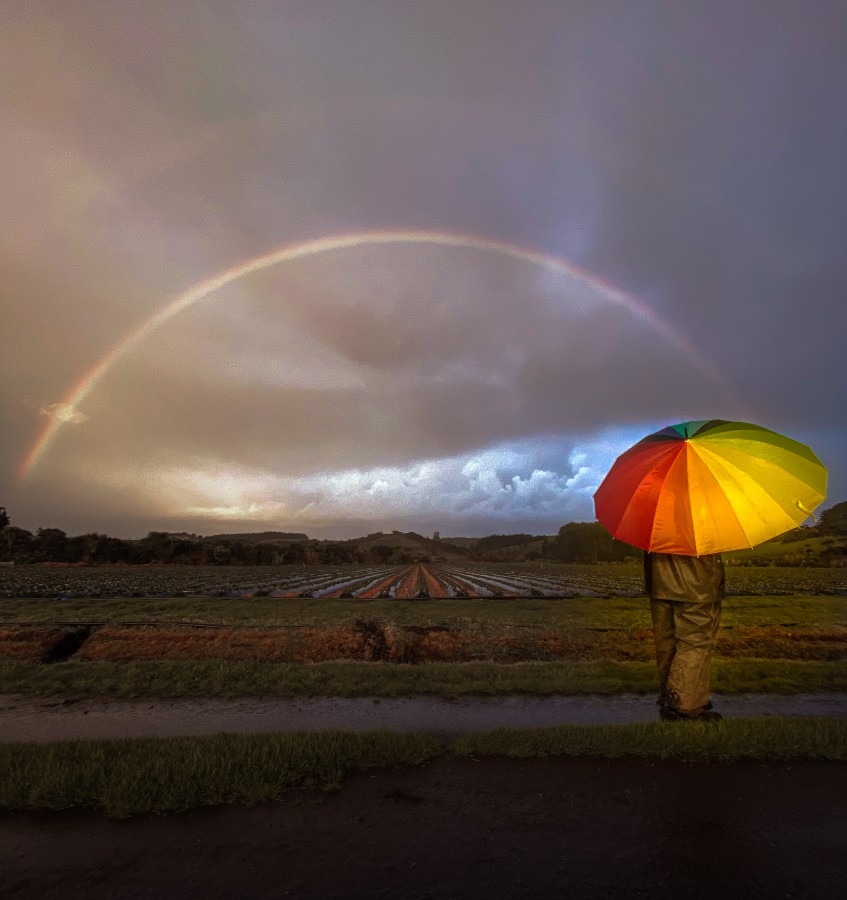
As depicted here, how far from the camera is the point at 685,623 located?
Answer: 7.64 meters

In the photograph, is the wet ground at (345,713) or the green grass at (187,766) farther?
the wet ground at (345,713)

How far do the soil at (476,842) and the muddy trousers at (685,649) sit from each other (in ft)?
4.49

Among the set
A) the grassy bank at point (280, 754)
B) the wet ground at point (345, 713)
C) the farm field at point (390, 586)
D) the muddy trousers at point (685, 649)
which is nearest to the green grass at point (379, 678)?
the wet ground at point (345, 713)

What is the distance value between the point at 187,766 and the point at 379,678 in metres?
6.76

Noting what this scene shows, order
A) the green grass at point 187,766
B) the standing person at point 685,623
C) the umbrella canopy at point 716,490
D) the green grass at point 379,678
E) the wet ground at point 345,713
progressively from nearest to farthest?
the green grass at point 187,766 < the umbrella canopy at point 716,490 < the standing person at point 685,623 < the wet ground at point 345,713 < the green grass at point 379,678

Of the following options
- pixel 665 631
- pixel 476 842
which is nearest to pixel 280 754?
pixel 476 842

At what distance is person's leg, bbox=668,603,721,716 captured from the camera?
759 cm

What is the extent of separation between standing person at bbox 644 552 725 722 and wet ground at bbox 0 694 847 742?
1260 mm

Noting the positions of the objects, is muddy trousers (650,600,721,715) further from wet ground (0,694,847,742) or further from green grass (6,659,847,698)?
green grass (6,659,847,698)

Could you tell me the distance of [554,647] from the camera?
17.8 meters

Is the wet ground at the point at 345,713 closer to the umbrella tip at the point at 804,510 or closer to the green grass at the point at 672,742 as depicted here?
the green grass at the point at 672,742

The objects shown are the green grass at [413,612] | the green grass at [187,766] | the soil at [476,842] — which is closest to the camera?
the soil at [476,842]

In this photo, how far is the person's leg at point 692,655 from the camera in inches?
299

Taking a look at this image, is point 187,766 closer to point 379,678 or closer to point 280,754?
point 280,754
